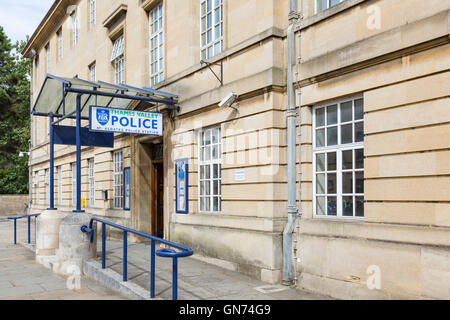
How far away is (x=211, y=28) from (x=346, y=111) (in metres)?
4.48

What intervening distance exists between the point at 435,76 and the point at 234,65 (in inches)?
169

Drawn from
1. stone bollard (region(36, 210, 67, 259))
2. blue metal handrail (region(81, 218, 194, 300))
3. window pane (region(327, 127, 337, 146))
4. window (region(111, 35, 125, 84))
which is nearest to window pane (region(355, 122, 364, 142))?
window pane (region(327, 127, 337, 146))

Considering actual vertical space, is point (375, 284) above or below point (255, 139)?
below

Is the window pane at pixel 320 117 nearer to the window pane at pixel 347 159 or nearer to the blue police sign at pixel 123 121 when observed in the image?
the window pane at pixel 347 159

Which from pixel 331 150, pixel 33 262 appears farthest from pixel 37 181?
pixel 331 150

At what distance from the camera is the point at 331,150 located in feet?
23.4

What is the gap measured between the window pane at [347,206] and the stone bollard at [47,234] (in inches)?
265

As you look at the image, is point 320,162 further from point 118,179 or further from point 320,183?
point 118,179

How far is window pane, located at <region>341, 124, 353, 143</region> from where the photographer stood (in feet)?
22.5

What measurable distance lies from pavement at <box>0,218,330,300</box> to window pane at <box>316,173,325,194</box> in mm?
1655

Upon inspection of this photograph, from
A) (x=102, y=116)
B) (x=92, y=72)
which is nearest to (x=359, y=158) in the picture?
(x=102, y=116)

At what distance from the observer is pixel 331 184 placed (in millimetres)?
7168

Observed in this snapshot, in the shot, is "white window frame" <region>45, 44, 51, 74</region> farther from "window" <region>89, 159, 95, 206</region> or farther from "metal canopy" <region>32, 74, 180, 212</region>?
"metal canopy" <region>32, 74, 180, 212</region>
